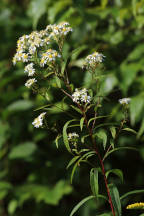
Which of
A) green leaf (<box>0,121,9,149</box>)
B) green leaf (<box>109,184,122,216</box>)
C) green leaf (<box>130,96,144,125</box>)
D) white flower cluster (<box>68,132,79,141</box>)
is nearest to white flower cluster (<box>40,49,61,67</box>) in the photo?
white flower cluster (<box>68,132,79,141</box>)

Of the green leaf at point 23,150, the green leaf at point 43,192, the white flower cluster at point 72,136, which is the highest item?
the green leaf at point 23,150

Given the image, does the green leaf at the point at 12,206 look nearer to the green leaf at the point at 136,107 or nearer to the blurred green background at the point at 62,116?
the blurred green background at the point at 62,116

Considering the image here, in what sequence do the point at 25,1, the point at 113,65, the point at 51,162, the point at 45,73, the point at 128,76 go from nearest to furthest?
the point at 45,73
the point at 128,76
the point at 113,65
the point at 51,162
the point at 25,1

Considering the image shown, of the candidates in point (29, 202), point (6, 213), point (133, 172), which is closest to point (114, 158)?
point (133, 172)

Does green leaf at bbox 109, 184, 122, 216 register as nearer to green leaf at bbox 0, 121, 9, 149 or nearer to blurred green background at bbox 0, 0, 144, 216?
blurred green background at bbox 0, 0, 144, 216

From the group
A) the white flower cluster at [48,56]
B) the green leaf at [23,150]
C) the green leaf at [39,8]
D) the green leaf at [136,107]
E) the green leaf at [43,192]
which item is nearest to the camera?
the white flower cluster at [48,56]

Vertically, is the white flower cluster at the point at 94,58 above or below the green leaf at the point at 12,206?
above

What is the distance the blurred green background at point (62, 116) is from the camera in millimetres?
2248

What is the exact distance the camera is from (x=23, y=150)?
2.53 metres

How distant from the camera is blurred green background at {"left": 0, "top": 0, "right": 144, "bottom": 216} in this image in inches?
88.5

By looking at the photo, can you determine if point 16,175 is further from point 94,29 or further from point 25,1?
point 25,1

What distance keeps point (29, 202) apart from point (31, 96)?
0.82 m

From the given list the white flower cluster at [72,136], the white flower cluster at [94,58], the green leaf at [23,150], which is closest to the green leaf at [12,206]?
the green leaf at [23,150]

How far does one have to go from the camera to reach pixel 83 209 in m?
2.44
